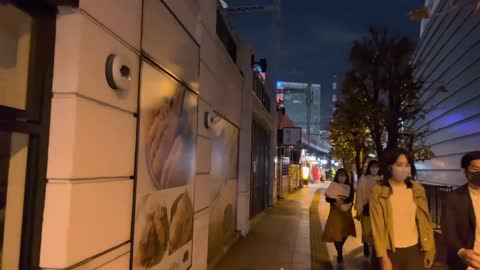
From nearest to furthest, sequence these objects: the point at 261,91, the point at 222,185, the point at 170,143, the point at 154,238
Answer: the point at 154,238 < the point at 170,143 < the point at 222,185 < the point at 261,91

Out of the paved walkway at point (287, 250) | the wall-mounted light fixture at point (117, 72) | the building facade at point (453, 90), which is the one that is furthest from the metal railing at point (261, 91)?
the wall-mounted light fixture at point (117, 72)

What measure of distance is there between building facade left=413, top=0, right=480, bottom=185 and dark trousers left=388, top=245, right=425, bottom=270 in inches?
562

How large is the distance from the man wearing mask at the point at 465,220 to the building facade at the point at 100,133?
101 inches

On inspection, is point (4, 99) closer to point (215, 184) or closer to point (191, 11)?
point (191, 11)

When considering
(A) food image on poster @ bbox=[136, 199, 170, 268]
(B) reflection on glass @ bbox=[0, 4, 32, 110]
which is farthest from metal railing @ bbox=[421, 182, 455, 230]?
(B) reflection on glass @ bbox=[0, 4, 32, 110]

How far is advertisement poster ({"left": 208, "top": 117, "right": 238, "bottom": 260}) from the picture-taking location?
8.42m

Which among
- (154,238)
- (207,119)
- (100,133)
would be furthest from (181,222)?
(100,133)

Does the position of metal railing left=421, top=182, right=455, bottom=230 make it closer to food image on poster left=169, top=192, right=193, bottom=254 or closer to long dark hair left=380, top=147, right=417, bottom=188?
long dark hair left=380, top=147, right=417, bottom=188

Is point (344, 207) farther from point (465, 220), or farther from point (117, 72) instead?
point (117, 72)

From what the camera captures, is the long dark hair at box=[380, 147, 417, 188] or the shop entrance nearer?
the long dark hair at box=[380, 147, 417, 188]

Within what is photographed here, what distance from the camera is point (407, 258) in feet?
14.4

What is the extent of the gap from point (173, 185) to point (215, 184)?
12.1 feet

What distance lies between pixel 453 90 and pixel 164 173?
22.5m

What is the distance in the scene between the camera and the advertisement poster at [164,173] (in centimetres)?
398
